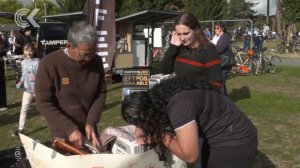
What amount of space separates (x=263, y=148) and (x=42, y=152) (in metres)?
4.41

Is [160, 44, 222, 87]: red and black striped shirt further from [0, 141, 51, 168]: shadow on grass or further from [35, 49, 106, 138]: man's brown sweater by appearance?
[0, 141, 51, 168]: shadow on grass

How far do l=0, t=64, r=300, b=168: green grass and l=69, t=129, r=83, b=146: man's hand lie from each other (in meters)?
1.07

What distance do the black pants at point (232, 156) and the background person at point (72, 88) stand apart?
0.88 metres

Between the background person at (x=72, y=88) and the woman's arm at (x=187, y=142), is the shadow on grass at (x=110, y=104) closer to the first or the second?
the background person at (x=72, y=88)

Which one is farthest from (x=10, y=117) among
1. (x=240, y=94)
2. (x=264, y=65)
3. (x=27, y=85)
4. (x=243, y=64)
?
(x=264, y=65)

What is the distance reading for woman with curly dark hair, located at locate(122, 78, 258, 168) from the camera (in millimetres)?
2109

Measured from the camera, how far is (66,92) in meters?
3.06

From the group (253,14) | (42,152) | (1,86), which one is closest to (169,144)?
(42,152)

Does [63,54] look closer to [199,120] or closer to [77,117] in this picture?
[77,117]

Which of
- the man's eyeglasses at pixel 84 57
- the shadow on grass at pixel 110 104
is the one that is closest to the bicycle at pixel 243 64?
the shadow on grass at pixel 110 104

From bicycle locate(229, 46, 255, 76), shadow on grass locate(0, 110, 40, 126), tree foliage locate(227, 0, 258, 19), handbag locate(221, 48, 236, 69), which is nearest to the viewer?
shadow on grass locate(0, 110, 40, 126)

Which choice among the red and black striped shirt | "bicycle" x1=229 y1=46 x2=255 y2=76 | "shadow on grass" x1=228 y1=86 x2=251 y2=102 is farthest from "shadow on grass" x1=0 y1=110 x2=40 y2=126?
"bicycle" x1=229 y1=46 x2=255 y2=76

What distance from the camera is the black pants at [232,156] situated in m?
2.42

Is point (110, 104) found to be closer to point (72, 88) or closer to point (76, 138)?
point (72, 88)
